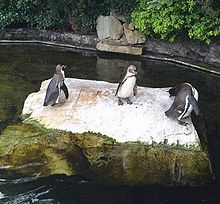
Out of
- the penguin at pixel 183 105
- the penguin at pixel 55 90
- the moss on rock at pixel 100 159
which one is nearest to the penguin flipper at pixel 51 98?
the penguin at pixel 55 90

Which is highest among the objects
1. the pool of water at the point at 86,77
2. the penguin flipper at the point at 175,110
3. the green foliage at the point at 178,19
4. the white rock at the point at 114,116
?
the green foliage at the point at 178,19

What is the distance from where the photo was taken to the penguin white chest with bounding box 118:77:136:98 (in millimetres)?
7289

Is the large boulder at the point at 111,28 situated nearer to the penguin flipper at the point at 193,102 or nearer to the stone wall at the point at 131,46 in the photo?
the stone wall at the point at 131,46

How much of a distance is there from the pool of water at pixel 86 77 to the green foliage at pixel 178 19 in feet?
2.78

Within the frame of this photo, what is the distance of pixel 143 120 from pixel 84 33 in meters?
6.01

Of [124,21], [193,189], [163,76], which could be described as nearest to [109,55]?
[124,21]

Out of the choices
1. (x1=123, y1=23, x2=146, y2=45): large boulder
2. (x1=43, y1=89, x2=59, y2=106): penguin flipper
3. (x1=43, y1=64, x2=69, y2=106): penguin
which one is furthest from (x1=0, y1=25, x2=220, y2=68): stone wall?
(x1=43, y1=89, x2=59, y2=106): penguin flipper

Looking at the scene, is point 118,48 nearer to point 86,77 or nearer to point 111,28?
point 111,28

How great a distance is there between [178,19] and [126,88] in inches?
141

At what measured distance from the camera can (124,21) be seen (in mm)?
11695

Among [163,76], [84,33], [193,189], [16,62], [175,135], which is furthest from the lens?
[84,33]

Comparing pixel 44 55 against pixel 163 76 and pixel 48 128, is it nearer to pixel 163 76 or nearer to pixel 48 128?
pixel 163 76

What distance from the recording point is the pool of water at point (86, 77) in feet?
19.6

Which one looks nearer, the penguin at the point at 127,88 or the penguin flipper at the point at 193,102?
the penguin flipper at the point at 193,102
